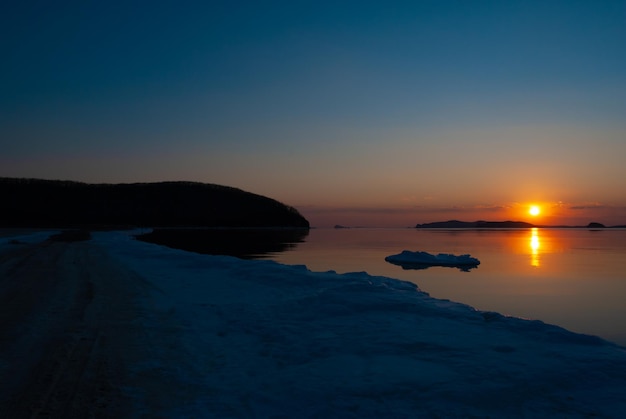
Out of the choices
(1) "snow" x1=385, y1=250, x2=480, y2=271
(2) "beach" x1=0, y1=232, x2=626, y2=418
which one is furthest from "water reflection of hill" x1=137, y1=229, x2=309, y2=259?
(2) "beach" x1=0, y1=232, x2=626, y2=418

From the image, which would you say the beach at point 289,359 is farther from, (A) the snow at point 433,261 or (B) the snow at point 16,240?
(B) the snow at point 16,240

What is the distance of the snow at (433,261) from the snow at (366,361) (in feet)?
84.2

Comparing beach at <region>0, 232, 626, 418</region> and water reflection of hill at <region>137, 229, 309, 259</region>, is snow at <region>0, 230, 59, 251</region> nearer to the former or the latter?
water reflection of hill at <region>137, 229, 309, 259</region>

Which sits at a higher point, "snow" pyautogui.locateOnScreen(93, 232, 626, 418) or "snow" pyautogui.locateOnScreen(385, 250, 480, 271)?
"snow" pyautogui.locateOnScreen(93, 232, 626, 418)

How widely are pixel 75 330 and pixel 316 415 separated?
645 centimetres

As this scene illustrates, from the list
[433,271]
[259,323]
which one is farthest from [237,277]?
[433,271]

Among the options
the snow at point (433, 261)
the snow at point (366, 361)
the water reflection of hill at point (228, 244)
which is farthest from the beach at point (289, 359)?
the water reflection of hill at point (228, 244)

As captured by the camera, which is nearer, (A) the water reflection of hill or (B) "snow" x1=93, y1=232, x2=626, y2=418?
(B) "snow" x1=93, y1=232, x2=626, y2=418

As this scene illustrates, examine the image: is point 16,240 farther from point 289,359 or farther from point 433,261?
point 289,359

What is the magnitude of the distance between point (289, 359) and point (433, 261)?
110 feet

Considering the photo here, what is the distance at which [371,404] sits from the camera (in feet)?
20.6

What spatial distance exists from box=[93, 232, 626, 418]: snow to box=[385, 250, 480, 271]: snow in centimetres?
2565

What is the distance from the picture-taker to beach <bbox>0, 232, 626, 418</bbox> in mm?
Answer: 6188

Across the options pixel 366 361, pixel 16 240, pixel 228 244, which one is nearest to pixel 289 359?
pixel 366 361
